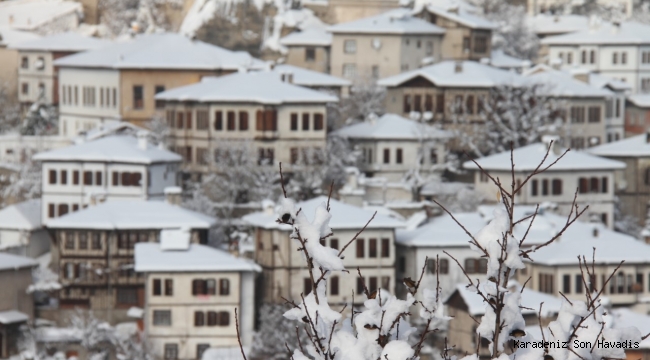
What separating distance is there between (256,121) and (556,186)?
10.2m

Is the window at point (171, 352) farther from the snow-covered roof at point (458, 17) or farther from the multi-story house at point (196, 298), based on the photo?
the snow-covered roof at point (458, 17)

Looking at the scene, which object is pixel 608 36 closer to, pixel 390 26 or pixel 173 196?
pixel 390 26

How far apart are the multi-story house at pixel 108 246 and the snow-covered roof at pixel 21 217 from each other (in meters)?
3.25

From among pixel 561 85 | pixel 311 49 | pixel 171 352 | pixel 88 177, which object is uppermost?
pixel 311 49

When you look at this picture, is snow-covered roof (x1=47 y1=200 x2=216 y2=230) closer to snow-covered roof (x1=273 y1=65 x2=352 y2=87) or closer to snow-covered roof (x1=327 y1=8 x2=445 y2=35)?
snow-covered roof (x1=273 y1=65 x2=352 y2=87)

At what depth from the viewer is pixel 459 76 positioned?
6259 centimetres

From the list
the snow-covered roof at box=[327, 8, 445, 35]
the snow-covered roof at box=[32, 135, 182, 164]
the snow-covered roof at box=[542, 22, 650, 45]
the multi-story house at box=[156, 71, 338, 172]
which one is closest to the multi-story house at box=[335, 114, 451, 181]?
the multi-story house at box=[156, 71, 338, 172]

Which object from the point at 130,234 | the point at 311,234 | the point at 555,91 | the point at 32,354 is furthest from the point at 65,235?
the point at 311,234

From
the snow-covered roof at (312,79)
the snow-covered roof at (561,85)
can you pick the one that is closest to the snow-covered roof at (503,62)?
the snow-covered roof at (561,85)

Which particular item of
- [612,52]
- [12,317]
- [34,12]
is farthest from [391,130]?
[34,12]

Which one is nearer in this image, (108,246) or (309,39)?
(108,246)

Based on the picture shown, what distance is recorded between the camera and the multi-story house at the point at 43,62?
7381 centimetres

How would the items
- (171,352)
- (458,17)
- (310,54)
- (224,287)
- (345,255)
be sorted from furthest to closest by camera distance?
1. (310,54)
2. (458,17)
3. (345,255)
4. (224,287)
5. (171,352)

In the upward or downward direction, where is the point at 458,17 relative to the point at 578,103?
upward
